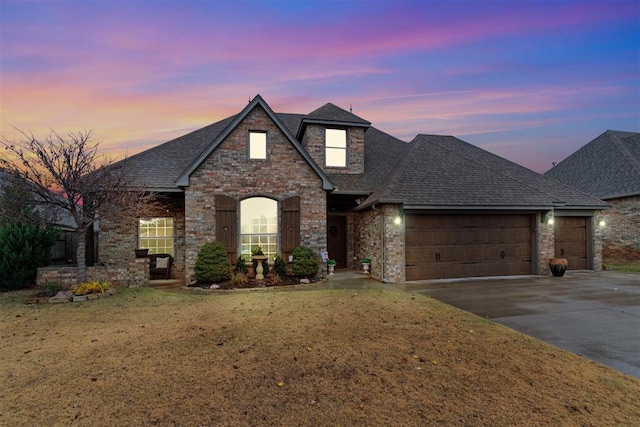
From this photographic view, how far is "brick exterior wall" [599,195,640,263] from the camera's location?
631 inches

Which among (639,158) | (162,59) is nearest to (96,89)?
(162,59)

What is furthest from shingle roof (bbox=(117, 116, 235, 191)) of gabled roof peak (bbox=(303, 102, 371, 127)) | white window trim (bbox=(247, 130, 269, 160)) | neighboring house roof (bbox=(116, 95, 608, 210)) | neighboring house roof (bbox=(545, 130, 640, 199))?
neighboring house roof (bbox=(545, 130, 640, 199))

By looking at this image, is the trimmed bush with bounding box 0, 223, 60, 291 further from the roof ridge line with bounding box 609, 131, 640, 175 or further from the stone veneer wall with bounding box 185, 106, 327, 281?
the roof ridge line with bounding box 609, 131, 640, 175

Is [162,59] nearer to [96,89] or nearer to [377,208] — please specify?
[96,89]

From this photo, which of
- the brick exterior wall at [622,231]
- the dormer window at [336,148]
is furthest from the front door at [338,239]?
the brick exterior wall at [622,231]

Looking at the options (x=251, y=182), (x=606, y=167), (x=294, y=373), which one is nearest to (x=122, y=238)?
(x=251, y=182)

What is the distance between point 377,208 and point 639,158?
1799 cm

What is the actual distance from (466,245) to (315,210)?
5883 mm

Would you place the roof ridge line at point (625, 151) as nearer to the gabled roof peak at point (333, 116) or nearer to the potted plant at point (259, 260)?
the gabled roof peak at point (333, 116)

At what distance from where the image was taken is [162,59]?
12.0 m

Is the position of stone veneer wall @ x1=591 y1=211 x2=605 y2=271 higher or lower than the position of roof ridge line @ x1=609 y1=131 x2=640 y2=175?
lower

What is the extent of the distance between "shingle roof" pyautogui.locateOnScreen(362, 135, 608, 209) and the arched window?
11.9 ft

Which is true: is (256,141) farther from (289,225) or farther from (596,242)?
(596,242)

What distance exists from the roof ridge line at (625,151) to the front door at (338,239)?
16571 millimetres
